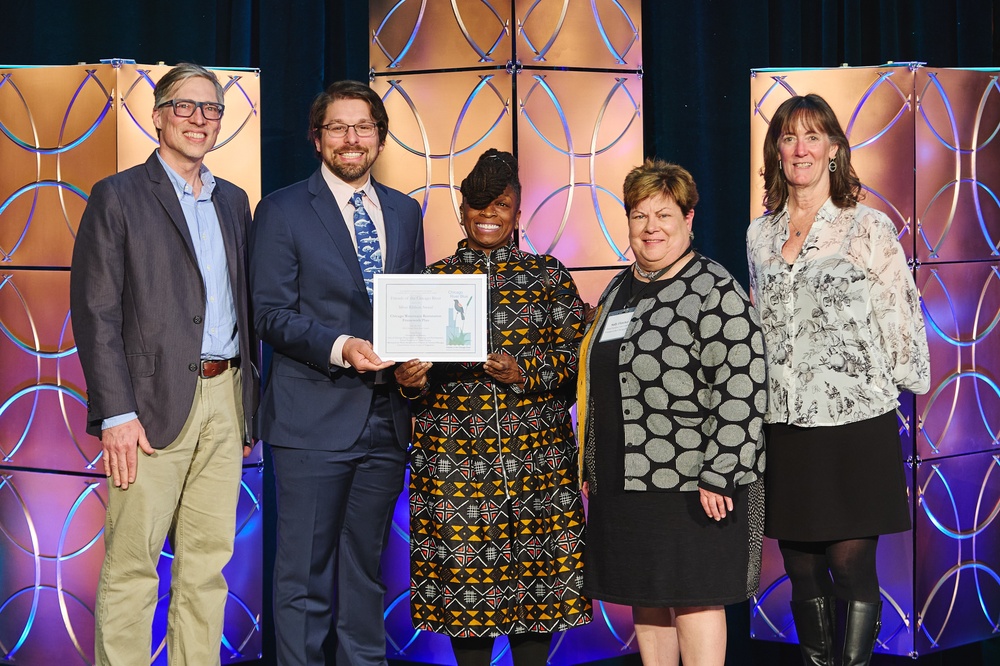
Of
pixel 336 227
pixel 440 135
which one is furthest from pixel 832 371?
pixel 440 135

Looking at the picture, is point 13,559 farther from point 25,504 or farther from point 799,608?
point 799,608

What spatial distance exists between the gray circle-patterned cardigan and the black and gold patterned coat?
0.25 metres

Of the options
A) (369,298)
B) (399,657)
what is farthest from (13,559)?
(369,298)

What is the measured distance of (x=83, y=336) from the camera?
2650 millimetres

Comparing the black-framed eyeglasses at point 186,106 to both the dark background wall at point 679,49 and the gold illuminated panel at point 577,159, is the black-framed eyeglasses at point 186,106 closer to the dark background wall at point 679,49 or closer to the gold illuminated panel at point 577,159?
the gold illuminated panel at point 577,159

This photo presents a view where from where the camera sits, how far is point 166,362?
2.71 metres

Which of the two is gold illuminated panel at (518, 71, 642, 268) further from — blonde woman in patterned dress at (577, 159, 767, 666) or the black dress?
the black dress

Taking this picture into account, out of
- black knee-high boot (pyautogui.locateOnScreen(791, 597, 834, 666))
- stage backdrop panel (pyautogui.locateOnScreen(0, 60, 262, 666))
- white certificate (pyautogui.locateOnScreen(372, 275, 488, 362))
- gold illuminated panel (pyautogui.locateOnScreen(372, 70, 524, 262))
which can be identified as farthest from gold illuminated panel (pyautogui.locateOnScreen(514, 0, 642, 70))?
black knee-high boot (pyautogui.locateOnScreen(791, 597, 834, 666))

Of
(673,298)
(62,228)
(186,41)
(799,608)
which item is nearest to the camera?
(673,298)

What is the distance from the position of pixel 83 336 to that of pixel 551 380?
1.28 metres

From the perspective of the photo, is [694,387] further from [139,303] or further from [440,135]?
[139,303]

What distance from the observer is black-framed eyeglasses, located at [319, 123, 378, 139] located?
2.87 meters

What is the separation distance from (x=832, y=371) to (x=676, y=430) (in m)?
0.48

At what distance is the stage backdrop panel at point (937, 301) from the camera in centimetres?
348
